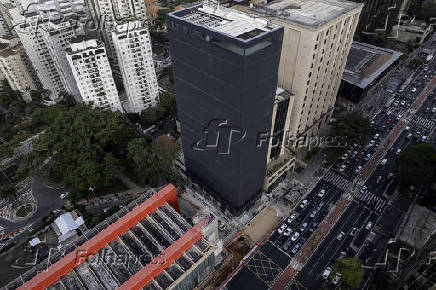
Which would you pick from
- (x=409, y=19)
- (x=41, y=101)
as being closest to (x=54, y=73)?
(x=41, y=101)

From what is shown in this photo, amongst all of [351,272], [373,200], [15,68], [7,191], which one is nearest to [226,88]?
[351,272]

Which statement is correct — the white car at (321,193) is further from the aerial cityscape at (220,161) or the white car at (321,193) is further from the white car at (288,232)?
the white car at (288,232)

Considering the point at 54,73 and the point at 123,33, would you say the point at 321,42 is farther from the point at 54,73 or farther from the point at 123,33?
the point at 54,73

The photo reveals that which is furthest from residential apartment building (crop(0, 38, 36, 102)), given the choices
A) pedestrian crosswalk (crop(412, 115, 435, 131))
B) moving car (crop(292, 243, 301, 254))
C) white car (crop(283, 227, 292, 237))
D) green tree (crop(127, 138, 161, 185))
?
pedestrian crosswalk (crop(412, 115, 435, 131))

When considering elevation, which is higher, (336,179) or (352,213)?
(336,179)

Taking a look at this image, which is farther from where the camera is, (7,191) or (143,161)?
(143,161)

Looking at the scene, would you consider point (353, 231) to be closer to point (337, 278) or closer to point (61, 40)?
point (337, 278)
